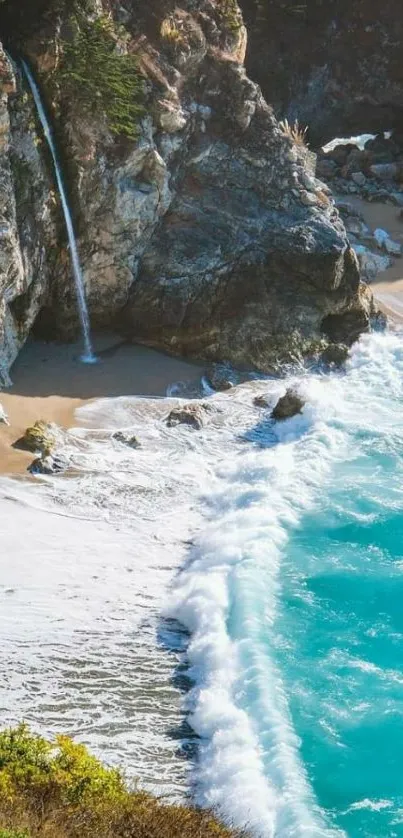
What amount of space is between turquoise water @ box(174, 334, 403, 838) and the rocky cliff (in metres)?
3.19

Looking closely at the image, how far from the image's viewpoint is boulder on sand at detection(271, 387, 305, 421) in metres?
19.3

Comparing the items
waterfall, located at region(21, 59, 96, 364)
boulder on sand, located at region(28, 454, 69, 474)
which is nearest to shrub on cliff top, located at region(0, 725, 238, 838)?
boulder on sand, located at region(28, 454, 69, 474)

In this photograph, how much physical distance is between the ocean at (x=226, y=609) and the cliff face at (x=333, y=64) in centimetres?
2321

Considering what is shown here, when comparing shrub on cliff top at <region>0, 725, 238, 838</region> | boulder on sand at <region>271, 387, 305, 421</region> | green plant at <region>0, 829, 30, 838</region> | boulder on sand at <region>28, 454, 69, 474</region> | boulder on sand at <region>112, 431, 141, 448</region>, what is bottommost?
shrub on cliff top at <region>0, 725, 238, 838</region>

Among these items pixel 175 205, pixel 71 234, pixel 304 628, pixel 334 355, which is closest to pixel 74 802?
pixel 304 628

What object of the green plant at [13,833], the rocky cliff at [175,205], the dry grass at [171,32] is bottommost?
the green plant at [13,833]

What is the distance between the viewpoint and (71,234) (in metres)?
19.8

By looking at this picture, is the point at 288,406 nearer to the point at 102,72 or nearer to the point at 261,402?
the point at 261,402

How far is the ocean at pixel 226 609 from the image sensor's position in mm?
10734

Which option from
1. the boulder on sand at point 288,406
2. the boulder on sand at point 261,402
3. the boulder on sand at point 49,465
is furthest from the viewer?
the boulder on sand at point 261,402

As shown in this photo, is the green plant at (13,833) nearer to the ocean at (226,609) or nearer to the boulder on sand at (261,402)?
the ocean at (226,609)

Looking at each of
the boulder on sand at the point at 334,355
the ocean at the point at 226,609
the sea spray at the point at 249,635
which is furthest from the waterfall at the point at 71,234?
the boulder on sand at the point at 334,355

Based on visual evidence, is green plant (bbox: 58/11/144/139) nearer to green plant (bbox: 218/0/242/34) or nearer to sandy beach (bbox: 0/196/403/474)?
green plant (bbox: 218/0/242/34)

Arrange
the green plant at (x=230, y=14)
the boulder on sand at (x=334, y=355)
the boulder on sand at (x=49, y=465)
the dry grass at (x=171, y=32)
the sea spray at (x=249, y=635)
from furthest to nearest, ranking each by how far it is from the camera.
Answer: the green plant at (x=230, y=14) → the boulder on sand at (x=334, y=355) → the dry grass at (x=171, y=32) → the boulder on sand at (x=49, y=465) → the sea spray at (x=249, y=635)
